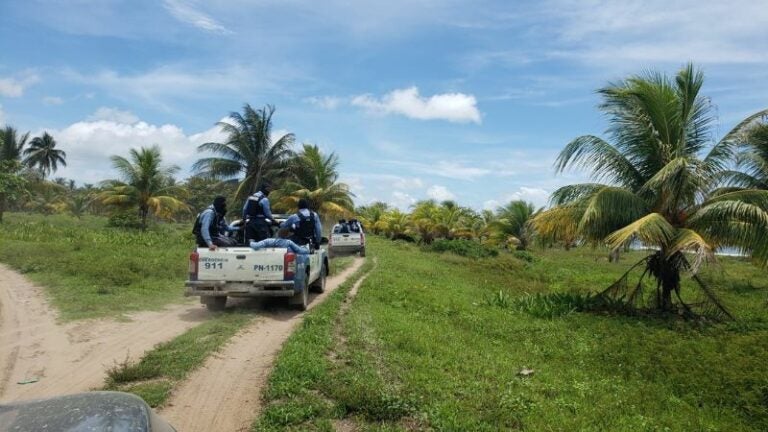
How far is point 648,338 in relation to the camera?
9836 mm

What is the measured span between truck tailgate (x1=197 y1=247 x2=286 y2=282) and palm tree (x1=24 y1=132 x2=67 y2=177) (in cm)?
5427

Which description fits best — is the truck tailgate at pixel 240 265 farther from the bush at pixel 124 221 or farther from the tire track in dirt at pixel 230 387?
the bush at pixel 124 221

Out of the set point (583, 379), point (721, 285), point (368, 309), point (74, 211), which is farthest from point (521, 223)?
point (74, 211)

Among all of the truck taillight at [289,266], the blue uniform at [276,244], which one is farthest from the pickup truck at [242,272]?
the blue uniform at [276,244]

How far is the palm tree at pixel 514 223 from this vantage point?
35.4 metres

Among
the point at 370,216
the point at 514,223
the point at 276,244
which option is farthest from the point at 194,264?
the point at 370,216

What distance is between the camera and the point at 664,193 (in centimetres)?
1207

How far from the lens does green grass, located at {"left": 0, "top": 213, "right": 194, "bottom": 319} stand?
10443 millimetres

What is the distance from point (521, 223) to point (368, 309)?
2696 centimetres

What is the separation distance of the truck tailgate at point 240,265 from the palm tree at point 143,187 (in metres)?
22.1

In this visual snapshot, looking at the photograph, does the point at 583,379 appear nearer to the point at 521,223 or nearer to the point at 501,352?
the point at 501,352

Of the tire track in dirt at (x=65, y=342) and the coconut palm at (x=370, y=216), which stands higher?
the coconut palm at (x=370, y=216)

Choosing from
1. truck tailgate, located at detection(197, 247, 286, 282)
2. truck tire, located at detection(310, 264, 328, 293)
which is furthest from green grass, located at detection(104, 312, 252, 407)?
truck tire, located at detection(310, 264, 328, 293)

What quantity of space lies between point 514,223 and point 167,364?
3206cm
